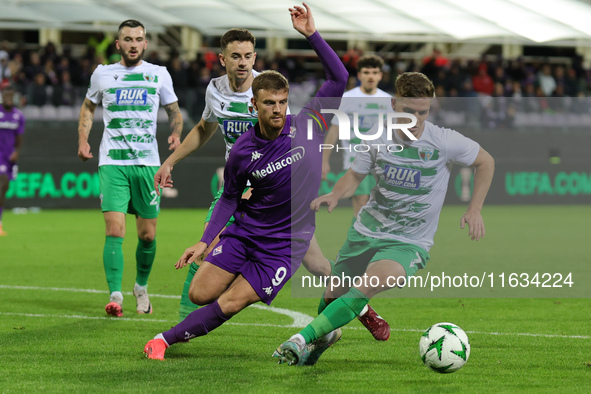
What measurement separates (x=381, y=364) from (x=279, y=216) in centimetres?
109

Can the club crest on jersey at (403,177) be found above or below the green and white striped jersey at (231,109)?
below

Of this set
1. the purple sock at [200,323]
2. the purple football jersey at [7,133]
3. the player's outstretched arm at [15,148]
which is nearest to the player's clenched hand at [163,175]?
the purple sock at [200,323]

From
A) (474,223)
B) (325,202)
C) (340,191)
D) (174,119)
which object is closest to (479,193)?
(474,223)

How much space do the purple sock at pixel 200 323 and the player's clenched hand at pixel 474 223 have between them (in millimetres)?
1521

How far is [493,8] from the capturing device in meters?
25.0

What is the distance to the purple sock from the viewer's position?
17.6 feet

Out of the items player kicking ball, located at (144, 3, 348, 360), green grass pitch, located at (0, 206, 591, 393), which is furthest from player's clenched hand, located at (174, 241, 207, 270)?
green grass pitch, located at (0, 206, 591, 393)

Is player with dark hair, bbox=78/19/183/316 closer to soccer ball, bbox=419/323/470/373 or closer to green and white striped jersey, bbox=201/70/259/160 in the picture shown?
green and white striped jersey, bbox=201/70/259/160

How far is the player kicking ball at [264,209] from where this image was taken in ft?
17.6

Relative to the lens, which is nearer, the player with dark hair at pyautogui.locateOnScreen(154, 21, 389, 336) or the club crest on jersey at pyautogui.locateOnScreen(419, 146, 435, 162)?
the club crest on jersey at pyautogui.locateOnScreen(419, 146, 435, 162)

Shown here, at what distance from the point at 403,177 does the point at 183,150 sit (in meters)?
1.72

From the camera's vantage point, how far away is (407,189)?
560 cm

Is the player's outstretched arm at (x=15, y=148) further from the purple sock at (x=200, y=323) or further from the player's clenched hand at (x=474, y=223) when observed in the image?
the player's clenched hand at (x=474, y=223)

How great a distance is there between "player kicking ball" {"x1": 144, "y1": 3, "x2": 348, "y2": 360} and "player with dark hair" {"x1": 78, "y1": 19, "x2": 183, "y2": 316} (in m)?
2.19
